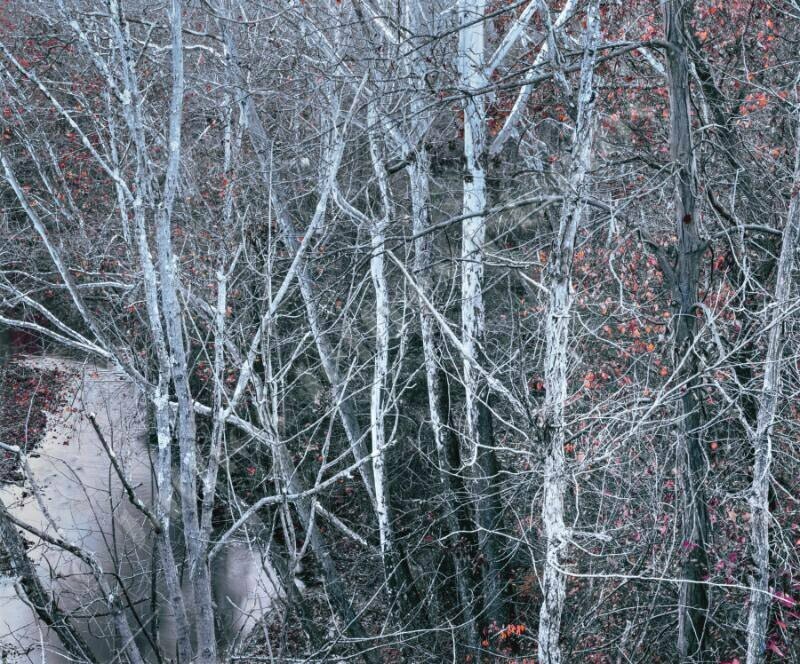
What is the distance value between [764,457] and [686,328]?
4.51 ft

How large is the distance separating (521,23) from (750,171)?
316 centimetres

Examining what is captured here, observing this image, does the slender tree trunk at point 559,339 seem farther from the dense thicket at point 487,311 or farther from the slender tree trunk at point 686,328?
the slender tree trunk at point 686,328

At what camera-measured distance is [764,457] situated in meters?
6.96

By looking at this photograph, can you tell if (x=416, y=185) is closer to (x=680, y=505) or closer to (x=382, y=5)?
(x=382, y=5)

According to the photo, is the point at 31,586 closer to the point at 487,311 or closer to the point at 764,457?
the point at 764,457

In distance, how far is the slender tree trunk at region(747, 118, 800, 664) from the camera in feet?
22.4

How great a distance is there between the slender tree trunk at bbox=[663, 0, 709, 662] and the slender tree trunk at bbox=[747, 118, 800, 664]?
59 centimetres

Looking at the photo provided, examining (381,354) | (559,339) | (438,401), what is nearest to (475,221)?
(381,354)

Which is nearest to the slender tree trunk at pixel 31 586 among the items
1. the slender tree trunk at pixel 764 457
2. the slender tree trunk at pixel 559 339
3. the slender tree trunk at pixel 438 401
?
the slender tree trunk at pixel 559 339

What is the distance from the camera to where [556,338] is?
6008 mm

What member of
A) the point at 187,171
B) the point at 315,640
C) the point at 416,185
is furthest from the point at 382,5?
the point at 315,640

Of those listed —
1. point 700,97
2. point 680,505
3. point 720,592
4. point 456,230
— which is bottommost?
point 720,592

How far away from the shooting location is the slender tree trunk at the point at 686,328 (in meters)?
7.55

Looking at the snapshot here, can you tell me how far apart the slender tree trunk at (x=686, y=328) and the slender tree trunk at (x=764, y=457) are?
1.93ft
